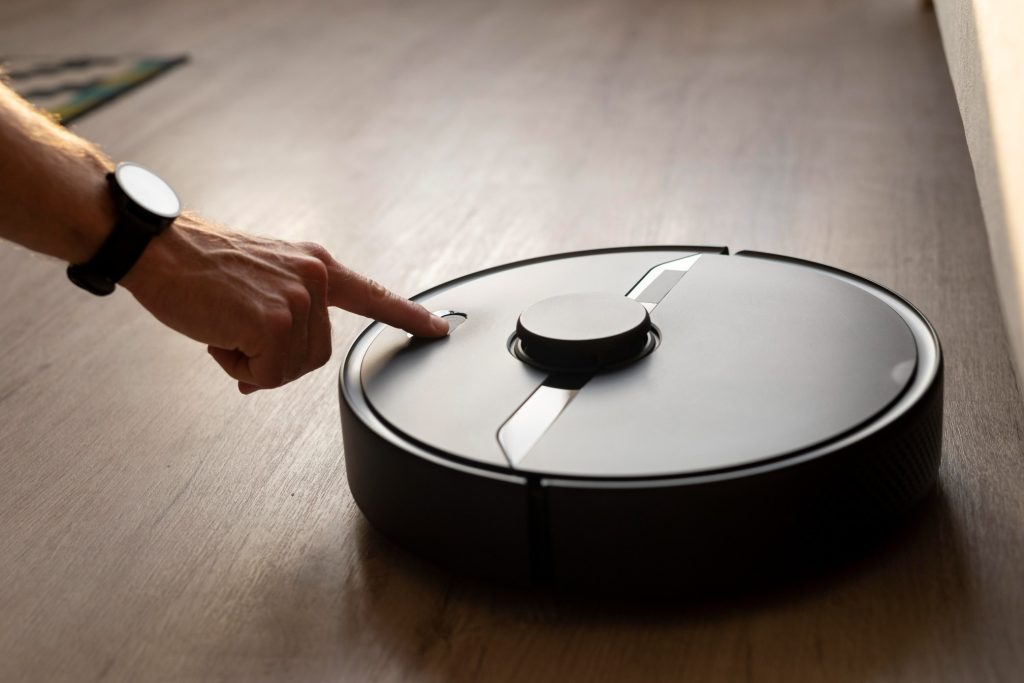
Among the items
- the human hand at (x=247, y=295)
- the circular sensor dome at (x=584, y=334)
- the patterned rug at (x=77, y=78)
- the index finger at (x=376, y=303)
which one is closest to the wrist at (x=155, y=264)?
the human hand at (x=247, y=295)

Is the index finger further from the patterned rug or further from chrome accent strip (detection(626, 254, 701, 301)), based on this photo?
the patterned rug

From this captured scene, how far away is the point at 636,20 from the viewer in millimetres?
2641

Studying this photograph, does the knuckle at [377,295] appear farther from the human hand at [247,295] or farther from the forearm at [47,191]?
the forearm at [47,191]

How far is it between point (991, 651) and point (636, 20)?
2206 millimetres

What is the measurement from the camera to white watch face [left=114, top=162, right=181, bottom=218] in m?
0.80

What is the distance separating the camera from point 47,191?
2.56 feet

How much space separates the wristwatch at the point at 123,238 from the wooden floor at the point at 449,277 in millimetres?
187

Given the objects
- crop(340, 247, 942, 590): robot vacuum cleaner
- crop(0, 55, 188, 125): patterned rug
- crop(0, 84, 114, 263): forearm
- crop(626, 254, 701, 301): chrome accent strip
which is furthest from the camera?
crop(0, 55, 188, 125): patterned rug

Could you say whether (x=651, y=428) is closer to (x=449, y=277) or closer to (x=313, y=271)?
(x=313, y=271)

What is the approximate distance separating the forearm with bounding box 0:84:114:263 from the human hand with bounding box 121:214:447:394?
45mm

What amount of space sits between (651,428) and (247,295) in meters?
0.30

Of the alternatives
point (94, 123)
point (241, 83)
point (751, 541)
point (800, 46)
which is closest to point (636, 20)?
point (800, 46)

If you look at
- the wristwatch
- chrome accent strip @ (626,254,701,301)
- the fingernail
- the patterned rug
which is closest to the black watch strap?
the wristwatch

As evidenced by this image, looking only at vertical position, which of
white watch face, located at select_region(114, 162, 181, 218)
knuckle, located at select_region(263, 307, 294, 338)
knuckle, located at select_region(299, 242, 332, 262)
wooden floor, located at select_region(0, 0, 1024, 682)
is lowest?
wooden floor, located at select_region(0, 0, 1024, 682)
